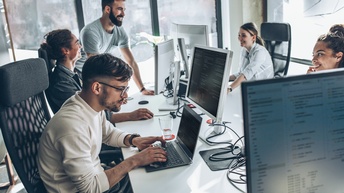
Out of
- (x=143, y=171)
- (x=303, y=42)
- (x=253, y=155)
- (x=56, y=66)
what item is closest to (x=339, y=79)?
(x=253, y=155)

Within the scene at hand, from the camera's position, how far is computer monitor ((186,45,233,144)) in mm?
1536

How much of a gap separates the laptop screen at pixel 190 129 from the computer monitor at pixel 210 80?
0.40 feet

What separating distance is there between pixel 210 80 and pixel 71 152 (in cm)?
77

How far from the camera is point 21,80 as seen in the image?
4.73ft

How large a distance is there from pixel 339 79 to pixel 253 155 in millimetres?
305

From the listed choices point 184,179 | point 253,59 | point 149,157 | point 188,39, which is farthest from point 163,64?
point 184,179

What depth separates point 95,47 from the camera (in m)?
3.04

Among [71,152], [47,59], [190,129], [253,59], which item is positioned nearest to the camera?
[71,152]

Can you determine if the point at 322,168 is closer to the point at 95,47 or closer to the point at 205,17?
the point at 95,47

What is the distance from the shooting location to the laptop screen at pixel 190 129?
1.46 m

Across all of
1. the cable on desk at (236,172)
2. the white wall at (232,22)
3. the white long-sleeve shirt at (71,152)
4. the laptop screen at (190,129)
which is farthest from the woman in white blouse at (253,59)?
the white long-sleeve shirt at (71,152)

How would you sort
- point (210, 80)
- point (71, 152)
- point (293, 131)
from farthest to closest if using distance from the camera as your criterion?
1. point (210, 80)
2. point (71, 152)
3. point (293, 131)

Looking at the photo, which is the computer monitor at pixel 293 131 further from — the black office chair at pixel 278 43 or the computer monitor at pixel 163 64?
the black office chair at pixel 278 43

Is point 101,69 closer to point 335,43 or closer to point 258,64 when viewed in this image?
point 335,43
